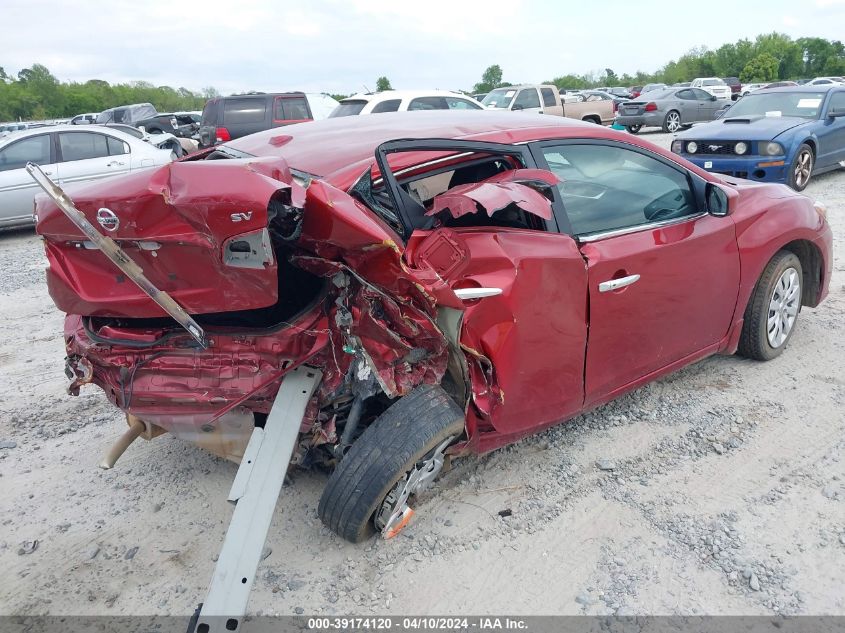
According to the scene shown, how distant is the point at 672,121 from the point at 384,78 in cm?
4588

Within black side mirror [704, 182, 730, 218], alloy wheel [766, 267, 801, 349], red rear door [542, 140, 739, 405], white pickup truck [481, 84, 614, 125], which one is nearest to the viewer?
red rear door [542, 140, 739, 405]

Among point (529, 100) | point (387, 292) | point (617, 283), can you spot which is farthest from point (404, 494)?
point (529, 100)

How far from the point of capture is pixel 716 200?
3.56 meters

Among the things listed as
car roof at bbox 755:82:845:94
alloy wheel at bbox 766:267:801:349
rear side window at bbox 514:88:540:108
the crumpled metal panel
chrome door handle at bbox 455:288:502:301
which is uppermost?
rear side window at bbox 514:88:540:108

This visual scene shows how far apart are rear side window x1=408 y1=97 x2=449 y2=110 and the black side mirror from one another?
8406 millimetres

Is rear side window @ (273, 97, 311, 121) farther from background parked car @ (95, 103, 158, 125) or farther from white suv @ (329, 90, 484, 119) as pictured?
background parked car @ (95, 103, 158, 125)

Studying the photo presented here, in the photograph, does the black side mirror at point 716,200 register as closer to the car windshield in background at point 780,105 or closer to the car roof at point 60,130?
the car windshield in background at point 780,105

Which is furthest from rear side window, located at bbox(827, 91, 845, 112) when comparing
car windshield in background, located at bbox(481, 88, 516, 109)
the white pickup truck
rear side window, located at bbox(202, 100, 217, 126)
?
rear side window, located at bbox(202, 100, 217, 126)

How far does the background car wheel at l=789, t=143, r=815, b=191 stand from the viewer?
894 cm

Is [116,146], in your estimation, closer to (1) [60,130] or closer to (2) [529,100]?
(1) [60,130]

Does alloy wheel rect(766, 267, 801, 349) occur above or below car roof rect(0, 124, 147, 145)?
below

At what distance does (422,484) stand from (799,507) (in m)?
1.68

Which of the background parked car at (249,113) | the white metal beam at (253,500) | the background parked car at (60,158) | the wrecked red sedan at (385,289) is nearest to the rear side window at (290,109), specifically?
the background parked car at (249,113)

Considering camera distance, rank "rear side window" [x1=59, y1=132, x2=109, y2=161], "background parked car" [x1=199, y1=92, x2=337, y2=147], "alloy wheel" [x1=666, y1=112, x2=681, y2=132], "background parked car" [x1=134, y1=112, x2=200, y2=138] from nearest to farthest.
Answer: "rear side window" [x1=59, y1=132, x2=109, y2=161] < "background parked car" [x1=199, y1=92, x2=337, y2=147] < "background parked car" [x1=134, y1=112, x2=200, y2=138] < "alloy wheel" [x1=666, y1=112, x2=681, y2=132]
